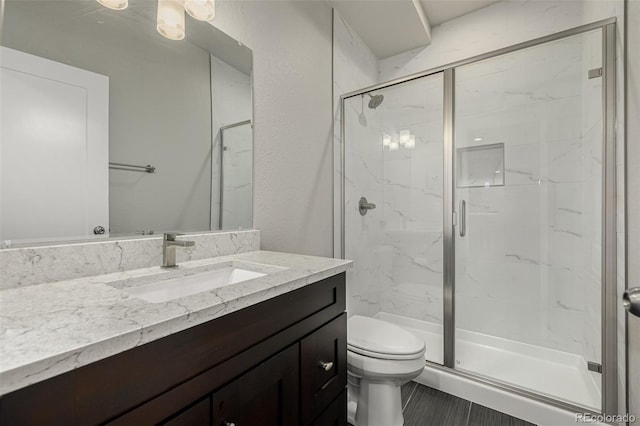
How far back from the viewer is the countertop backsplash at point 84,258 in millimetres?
747

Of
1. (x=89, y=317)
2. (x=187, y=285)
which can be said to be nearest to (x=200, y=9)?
(x=187, y=285)

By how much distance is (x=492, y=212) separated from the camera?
221 cm

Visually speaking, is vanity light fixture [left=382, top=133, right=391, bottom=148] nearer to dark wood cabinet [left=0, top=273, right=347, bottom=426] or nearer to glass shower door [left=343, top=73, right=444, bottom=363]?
glass shower door [left=343, top=73, right=444, bottom=363]

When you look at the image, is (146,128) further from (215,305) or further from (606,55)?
(606,55)

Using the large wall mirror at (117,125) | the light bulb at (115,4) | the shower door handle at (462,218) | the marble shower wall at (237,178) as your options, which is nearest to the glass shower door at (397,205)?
the shower door handle at (462,218)

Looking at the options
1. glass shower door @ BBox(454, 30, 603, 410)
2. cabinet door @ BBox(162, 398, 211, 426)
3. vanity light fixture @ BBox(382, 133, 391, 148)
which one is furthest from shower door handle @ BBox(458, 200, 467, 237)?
cabinet door @ BBox(162, 398, 211, 426)

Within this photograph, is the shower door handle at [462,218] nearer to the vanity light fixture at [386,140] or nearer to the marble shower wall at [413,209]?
the marble shower wall at [413,209]

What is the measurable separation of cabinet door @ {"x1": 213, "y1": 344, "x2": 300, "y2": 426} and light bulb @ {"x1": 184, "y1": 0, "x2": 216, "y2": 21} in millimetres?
1230

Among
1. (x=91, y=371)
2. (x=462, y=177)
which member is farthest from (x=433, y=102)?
(x=91, y=371)

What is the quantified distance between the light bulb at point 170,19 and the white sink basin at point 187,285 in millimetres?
915

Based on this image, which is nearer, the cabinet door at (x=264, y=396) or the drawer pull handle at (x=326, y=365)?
the cabinet door at (x=264, y=396)

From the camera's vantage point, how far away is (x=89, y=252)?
0.88 meters

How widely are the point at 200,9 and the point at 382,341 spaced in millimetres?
1612

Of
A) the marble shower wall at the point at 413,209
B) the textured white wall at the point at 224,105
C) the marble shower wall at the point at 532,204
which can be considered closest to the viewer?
the textured white wall at the point at 224,105
